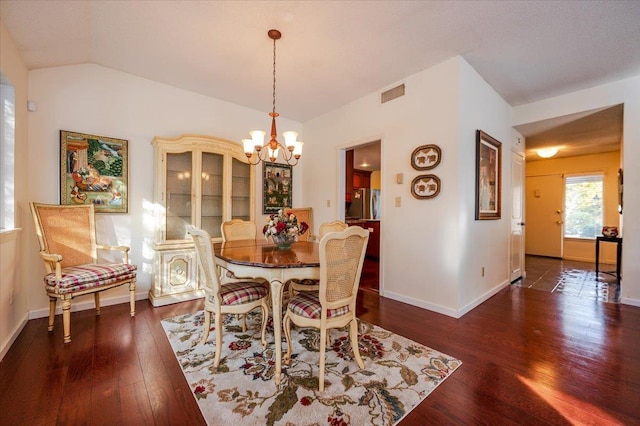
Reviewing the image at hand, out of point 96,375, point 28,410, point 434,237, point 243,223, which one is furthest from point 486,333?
point 28,410

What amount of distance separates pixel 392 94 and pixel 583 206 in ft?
19.3

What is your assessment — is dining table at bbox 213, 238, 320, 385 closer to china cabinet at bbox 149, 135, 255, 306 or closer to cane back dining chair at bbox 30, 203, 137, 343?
cane back dining chair at bbox 30, 203, 137, 343

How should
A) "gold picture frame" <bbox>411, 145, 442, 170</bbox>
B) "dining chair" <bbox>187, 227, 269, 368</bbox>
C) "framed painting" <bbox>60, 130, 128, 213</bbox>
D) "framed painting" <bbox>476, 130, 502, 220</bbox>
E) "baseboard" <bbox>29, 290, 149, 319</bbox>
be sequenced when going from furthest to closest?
"framed painting" <bbox>476, 130, 502, 220</bbox> < "gold picture frame" <bbox>411, 145, 442, 170</bbox> < "framed painting" <bbox>60, 130, 128, 213</bbox> < "baseboard" <bbox>29, 290, 149, 319</bbox> < "dining chair" <bbox>187, 227, 269, 368</bbox>

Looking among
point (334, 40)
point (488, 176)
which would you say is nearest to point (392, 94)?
point (334, 40)

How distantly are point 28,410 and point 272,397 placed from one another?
4.39ft

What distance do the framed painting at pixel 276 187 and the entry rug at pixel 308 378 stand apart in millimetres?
2391

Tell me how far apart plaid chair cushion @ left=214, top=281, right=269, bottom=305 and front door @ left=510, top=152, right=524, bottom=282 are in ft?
13.2

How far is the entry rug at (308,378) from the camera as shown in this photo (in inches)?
58.5

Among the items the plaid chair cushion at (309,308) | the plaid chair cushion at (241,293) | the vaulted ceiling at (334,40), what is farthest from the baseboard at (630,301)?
the plaid chair cushion at (241,293)

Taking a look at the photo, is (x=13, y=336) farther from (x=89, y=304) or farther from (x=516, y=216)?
(x=516, y=216)

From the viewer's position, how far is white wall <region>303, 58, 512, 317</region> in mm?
2910

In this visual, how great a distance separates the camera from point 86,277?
2395mm

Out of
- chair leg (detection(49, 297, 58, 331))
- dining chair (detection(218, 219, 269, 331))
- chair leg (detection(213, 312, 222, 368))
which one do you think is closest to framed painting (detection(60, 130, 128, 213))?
chair leg (detection(49, 297, 58, 331))

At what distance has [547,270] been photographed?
5.17 meters
